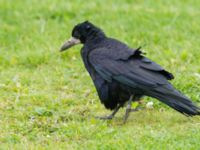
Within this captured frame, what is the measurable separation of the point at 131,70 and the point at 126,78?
99 mm

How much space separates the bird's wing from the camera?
748 cm

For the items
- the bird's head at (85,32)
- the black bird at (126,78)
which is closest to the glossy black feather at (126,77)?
the black bird at (126,78)

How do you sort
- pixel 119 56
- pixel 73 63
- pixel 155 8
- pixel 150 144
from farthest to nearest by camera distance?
1. pixel 155 8
2. pixel 73 63
3. pixel 119 56
4. pixel 150 144

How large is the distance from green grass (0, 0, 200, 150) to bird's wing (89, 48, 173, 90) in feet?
1.42

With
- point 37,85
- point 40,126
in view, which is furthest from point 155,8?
point 40,126

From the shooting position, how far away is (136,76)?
24.7 ft

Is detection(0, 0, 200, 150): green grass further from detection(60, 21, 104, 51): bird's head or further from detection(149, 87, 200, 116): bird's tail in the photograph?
detection(60, 21, 104, 51): bird's head

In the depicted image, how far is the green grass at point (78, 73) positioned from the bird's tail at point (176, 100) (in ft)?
0.50

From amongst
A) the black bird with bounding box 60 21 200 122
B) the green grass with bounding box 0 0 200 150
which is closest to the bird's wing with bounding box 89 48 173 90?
the black bird with bounding box 60 21 200 122

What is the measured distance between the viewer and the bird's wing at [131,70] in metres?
7.48

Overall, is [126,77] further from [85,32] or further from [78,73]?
[78,73]

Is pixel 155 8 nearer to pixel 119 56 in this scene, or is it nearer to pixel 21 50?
pixel 21 50

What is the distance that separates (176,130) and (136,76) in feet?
2.53

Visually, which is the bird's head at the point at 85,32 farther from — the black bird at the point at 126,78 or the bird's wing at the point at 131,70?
the bird's wing at the point at 131,70
